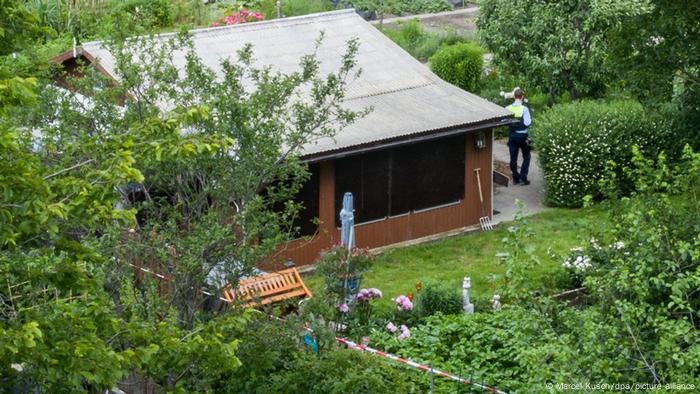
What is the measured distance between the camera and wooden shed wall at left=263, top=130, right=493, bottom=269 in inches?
808

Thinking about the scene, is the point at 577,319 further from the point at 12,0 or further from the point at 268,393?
the point at 12,0

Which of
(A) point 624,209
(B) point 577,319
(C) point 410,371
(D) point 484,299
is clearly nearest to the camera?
(B) point 577,319

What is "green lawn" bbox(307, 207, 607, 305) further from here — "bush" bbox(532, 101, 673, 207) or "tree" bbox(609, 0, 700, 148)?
"tree" bbox(609, 0, 700, 148)

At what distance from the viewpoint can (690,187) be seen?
1288 centimetres

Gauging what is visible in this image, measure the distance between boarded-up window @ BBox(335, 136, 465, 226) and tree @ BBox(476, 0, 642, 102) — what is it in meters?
4.17

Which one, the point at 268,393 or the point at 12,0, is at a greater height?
the point at 12,0

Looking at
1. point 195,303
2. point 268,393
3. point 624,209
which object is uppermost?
point 624,209

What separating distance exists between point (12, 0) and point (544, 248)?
12406 millimetres

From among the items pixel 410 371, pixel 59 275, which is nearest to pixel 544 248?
pixel 410 371

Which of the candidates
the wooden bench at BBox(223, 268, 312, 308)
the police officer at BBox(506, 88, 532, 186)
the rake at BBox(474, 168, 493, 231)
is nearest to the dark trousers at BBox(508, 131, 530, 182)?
the police officer at BBox(506, 88, 532, 186)

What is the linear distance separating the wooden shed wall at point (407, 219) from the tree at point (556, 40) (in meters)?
3.73

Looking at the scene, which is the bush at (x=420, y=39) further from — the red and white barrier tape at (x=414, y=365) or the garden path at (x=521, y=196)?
the red and white barrier tape at (x=414, y=365)

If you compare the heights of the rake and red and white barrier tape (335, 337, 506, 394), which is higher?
red and white barrier tape (335, 337, 506, 394)

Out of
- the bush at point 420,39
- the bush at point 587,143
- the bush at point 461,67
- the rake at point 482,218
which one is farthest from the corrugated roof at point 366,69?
the bush at point 420,39
